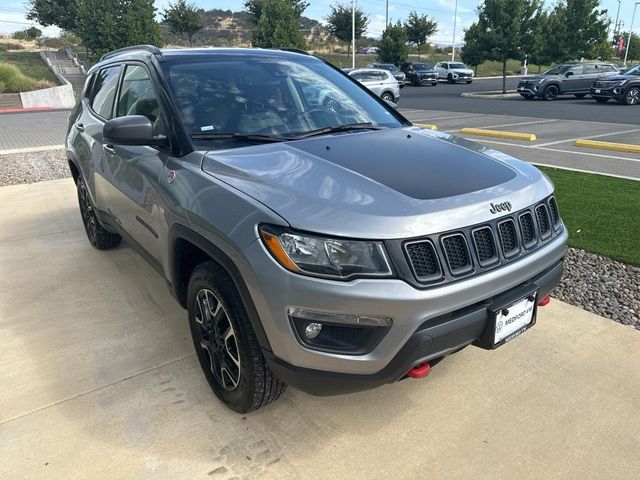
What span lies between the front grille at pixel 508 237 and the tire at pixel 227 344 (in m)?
1.16

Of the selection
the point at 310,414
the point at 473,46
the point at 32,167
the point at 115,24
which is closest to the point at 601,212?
the point at 310,414

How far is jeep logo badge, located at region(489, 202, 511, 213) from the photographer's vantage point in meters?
2.25

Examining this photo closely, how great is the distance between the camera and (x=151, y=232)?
3.07 meters

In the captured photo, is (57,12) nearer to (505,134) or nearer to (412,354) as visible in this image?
(505,134)

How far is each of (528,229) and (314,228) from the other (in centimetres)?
110

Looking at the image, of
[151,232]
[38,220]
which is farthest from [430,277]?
[38,220]

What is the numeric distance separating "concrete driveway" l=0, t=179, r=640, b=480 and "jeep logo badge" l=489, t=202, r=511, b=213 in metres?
1.05

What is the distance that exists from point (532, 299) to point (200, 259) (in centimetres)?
166

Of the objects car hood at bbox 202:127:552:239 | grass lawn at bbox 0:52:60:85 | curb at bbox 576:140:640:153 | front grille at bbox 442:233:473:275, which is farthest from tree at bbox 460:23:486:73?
front grille at bbox 442:233:473:275

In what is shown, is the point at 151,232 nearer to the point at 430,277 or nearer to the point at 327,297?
the point at 327,297

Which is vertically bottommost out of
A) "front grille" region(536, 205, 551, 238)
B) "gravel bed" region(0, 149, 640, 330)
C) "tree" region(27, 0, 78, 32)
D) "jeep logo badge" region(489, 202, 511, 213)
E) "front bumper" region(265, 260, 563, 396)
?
"gravel bed" region(0, 149, 640, 330)

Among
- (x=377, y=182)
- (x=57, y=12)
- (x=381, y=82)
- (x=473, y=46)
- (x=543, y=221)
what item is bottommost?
(x=381, y=82)

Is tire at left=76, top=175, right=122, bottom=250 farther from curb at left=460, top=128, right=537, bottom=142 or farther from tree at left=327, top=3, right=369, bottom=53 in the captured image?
tree at left=327, top=3, right=369, bottom=53

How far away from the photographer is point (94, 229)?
191 inches
